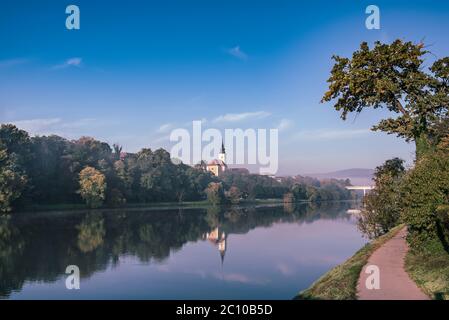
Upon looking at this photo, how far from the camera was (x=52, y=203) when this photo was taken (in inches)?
2552

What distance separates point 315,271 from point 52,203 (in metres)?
53.2

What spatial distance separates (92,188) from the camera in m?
65.2

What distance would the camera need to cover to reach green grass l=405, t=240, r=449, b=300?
1094 cm

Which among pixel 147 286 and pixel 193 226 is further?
pixel 193 226

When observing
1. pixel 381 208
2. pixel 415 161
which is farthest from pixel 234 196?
pixel 415 161

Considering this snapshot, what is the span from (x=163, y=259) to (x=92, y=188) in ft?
142

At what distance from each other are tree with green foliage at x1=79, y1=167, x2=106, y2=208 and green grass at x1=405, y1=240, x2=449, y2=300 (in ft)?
182

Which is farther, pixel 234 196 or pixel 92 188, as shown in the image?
pixel 234 196

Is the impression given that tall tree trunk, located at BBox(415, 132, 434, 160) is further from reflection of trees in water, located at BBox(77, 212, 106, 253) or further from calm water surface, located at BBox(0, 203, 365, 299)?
reflection of trees in water, located at BBox(77, 212, 106, 253)

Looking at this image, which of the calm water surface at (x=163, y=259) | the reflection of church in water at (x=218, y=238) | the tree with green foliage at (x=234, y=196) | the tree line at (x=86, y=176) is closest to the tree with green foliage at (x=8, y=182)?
the tree line at (x=86, y=176)

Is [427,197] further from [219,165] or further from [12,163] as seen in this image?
[219,165]

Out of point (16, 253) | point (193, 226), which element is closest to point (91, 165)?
point (193, 226)

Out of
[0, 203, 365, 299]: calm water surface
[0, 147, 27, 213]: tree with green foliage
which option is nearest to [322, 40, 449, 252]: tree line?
[0, 203, 365, 299]: calm water surface
